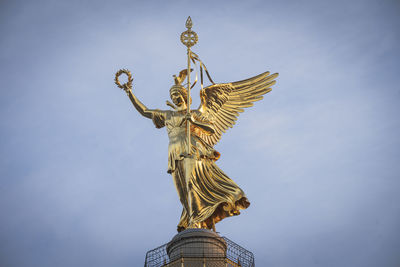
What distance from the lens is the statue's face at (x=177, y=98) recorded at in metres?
21.8

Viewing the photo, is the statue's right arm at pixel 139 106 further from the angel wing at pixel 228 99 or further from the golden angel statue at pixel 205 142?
A: the angel wing at pixel 228 99

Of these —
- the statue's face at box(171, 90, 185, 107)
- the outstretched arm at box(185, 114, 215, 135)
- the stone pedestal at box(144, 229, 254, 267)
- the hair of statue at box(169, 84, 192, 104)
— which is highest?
the hair of statue at box(169, 84, 192, 104)

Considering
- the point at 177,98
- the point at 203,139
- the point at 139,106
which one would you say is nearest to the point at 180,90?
the point at 177,98

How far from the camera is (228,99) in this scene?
22969 millimetres

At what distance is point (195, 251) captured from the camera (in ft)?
58.5

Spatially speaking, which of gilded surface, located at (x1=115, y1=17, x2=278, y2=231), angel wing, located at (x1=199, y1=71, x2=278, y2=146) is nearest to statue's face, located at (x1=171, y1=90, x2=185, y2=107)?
gilded surface, located at (x1=115, y1=17, x2=278, y2=231)

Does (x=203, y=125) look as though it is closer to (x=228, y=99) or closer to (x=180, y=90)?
(x=180, y=90)

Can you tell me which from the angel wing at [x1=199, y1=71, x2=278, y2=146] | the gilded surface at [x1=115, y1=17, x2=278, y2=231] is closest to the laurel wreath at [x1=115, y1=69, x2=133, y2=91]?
the gilded surface at [x1=115, y1=17, x2=278, y2=231]

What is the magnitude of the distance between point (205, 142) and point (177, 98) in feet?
6.21

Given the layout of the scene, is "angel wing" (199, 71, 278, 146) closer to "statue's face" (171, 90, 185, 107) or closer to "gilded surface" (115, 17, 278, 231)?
"gilded surface" (115, 17, 278, 231)

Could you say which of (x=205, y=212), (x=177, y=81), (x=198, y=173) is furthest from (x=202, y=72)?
(x=205, y=212)

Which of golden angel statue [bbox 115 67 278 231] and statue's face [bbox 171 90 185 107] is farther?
statue's face [bbox 171 90 185 107]

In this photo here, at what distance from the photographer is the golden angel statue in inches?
780

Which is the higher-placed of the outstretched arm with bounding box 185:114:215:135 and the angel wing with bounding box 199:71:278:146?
the angel wing with bounding box 199:71:278:146
